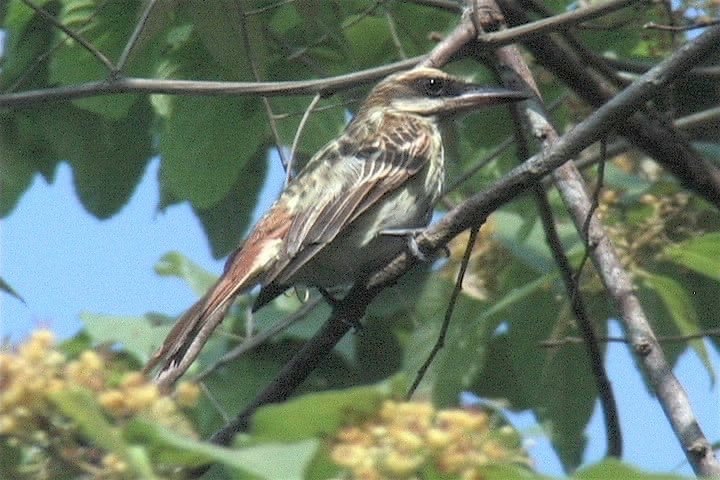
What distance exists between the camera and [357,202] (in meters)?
5.54

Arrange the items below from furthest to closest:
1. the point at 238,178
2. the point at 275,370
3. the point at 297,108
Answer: the point at 275,370 → the point at 238,178 → the point at 297,108

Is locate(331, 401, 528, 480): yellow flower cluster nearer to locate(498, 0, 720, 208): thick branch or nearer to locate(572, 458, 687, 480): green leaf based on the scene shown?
locate(572, 458, 687, 480): green leaf

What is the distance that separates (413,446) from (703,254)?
326cm

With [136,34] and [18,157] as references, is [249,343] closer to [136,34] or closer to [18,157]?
[18,157]

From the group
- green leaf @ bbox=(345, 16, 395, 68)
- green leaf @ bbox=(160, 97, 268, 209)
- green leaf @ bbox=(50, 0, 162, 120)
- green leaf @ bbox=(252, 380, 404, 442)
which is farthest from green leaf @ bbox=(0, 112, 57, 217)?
green leaf @ bbox=(252, 380, 404, 442)

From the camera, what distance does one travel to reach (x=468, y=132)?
6418 mm

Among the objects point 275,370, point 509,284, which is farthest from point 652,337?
point 275,370

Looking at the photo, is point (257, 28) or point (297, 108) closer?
point (257, 28)

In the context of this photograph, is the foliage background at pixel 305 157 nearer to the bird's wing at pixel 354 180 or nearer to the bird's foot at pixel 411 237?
the bird's wing at pixel 354 180

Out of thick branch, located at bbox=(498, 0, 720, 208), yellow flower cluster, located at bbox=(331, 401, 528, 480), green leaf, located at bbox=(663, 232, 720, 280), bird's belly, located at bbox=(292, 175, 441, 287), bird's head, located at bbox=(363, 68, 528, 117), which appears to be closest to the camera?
yellow flower cluster, located at bbox=(331, 401, 528, 480)

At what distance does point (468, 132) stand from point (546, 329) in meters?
1.00

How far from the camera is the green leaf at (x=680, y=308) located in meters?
5.12

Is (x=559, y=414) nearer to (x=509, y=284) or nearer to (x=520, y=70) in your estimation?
(x=509, y=284)

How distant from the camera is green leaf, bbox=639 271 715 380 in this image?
5121 millimetres
